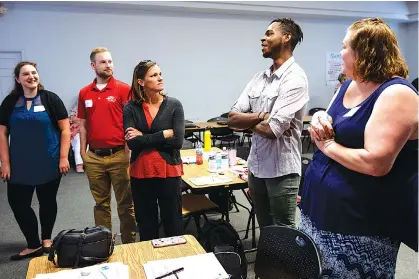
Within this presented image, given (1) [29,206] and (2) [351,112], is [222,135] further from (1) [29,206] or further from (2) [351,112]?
(2) [351,112]

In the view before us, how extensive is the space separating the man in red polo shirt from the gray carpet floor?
49cm

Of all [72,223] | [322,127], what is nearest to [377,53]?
[322,127]

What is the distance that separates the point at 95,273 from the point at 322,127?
3.37 feet

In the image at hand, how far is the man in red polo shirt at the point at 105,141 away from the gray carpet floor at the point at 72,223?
49 cm

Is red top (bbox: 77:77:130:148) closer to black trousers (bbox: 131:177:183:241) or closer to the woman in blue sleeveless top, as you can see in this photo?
black trousers (bbox: 131:177:183:241)

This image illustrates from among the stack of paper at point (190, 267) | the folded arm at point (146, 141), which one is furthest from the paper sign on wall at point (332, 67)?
the stack of paper at point (190, 267)

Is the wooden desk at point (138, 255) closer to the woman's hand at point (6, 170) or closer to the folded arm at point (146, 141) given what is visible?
the folded arm at point (146, 141)

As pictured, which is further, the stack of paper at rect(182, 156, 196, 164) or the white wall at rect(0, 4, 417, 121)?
the white wall at rect(0, 4, 417, 121)

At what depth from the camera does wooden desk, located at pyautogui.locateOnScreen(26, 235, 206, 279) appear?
1.40 metres

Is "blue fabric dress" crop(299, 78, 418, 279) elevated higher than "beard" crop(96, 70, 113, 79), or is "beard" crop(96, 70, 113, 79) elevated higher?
"beard" crop(96, 70, 113, 79)

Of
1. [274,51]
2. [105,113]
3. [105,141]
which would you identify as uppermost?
[274,51]

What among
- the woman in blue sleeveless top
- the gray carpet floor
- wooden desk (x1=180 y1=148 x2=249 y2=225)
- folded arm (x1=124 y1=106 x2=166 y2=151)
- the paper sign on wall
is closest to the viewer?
the woman in blue sleeveless top

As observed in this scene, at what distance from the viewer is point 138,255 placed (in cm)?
151

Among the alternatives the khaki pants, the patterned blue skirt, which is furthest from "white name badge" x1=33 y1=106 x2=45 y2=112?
the patterned blue skirt
